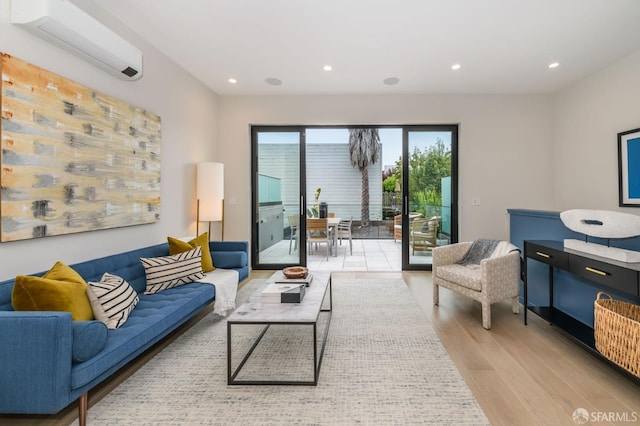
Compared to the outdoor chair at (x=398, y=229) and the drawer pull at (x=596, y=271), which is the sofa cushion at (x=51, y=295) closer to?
the drawer pull at (x=596, y=271)

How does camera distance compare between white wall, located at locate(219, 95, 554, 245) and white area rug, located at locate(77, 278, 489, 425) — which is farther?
white wall, located at locate(219, 95, 554, 245)

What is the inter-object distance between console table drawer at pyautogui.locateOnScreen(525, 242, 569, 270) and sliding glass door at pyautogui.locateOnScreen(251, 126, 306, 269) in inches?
120

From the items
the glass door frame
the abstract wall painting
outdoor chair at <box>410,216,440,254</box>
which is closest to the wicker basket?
the glass door frame

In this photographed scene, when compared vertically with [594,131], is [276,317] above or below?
below

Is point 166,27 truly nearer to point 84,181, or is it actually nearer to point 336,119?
point 84,181

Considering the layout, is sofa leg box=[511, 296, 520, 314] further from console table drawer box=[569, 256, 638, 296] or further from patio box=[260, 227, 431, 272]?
patio box=[260, 227, 431, 272]

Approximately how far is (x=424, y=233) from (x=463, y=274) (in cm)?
185

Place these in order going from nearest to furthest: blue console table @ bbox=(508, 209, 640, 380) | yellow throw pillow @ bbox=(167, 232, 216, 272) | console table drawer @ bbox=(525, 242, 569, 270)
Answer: blue console table @ bbox=(508, 209, 640, 380) → console table drawer @ bbox=(525, 242, 569, 270) → yellow throw pillow @ bbox=(167, 232, 216, 272)

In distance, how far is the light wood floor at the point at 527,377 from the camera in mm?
1593

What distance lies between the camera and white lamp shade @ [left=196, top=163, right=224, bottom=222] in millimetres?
3756

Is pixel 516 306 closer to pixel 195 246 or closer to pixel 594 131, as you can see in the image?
pixel 594 131

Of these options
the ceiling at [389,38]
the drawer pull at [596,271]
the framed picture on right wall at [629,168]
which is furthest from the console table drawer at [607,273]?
the ceiling at [389,38]

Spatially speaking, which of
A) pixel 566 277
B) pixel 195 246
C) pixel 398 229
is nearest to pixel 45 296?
pixel 195 246

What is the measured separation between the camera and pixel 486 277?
8.75ft
